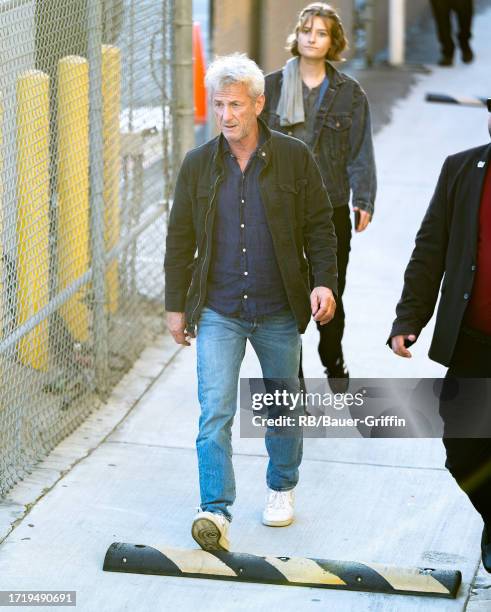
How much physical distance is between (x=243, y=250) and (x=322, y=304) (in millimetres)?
362

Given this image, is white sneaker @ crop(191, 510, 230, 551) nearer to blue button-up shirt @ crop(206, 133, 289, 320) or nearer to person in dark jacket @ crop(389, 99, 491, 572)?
blue button-up shirt @ crop(206, 133, 289, 320)

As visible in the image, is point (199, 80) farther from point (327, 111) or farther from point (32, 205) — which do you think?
point (32, 205)

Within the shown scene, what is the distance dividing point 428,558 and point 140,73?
357 centimetres

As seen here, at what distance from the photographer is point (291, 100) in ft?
20.5

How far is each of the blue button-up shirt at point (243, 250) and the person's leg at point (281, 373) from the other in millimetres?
92

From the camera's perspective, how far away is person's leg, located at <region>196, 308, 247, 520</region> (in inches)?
200

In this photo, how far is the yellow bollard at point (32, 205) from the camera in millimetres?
5957

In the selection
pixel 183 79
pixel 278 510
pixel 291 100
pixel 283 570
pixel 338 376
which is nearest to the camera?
pixel 283 570

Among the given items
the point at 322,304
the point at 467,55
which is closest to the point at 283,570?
the point at 322,304

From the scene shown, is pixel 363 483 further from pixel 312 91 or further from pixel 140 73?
pixel 140 73

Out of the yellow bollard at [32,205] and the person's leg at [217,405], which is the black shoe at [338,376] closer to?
the yellow bollard at [32,205]

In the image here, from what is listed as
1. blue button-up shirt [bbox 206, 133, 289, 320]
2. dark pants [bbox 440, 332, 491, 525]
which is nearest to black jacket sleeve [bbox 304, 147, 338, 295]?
blue button-up shirt [bbox 206, 133, 289, 320]

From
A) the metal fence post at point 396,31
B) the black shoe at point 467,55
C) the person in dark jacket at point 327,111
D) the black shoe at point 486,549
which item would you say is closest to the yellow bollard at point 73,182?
the person in dark jacket at point 327,111

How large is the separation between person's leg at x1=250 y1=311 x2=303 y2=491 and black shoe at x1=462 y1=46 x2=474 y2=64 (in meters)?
11.4
